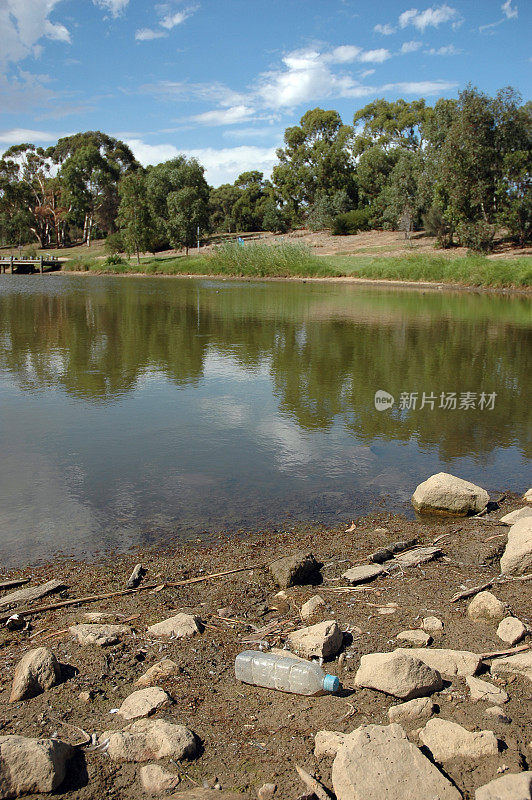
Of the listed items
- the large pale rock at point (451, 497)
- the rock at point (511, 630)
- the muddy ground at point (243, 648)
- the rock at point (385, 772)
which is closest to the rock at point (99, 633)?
the muddy ground at point (243, 648)

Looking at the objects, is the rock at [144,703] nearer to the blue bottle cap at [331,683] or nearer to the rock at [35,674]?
the rock at [35,674]

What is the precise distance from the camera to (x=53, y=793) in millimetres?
2938

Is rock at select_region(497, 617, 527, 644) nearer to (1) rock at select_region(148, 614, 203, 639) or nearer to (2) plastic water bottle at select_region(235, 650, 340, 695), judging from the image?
(2) plastic water bottle at select_region(235, 650, 340, 695)

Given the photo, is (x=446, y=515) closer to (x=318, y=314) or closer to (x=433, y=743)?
(x=433, y=743)

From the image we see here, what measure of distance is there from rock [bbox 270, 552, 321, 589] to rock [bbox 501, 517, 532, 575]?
154 cm

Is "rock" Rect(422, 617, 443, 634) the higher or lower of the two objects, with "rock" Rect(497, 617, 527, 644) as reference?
lower

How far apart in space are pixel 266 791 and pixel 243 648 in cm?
121

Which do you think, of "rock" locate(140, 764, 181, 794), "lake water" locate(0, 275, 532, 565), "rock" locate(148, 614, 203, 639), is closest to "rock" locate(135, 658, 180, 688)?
"rock" locate(148, 614, 203, 639)

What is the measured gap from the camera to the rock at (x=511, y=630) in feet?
13.1

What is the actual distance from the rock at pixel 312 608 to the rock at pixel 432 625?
0.74 metres

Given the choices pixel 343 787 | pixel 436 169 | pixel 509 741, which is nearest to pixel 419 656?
pixel 509 741

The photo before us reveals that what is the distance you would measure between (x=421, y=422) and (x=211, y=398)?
3.84 meters

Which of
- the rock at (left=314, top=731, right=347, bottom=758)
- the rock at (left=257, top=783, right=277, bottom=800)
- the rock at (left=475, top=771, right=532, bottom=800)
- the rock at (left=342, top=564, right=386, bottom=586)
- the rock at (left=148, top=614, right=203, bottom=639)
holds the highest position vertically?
the rock at (left=475, top=771, right=532, bottom=800)

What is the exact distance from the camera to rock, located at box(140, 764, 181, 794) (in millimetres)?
2951
